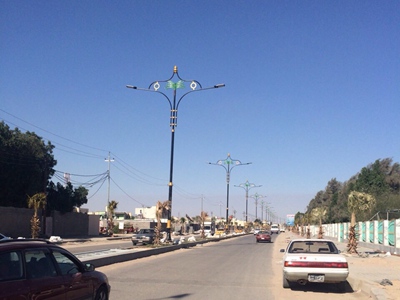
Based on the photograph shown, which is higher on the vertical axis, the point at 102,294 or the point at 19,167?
the point at 19,167

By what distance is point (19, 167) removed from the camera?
5175 centimetres

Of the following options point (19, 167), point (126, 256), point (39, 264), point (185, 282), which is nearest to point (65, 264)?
point (39, 264)

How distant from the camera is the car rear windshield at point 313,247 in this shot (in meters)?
14.1

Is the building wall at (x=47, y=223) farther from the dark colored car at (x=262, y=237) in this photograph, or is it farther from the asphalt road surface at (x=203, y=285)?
the asphalt road surface at (x=203, y=285)

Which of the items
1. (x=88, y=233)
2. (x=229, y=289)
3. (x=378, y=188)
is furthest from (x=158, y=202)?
(x=378, y=188)

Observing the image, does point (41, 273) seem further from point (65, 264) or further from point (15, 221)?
point (15, 221)

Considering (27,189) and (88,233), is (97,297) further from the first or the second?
(88,233)

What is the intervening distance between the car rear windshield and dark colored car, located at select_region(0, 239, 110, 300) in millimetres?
7529

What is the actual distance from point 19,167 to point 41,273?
1887 inches

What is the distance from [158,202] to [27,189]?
23.3 metres

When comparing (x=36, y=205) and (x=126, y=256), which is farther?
(x=36, y=205)

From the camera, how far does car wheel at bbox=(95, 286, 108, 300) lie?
8748 millimetres

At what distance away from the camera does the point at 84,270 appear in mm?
8305

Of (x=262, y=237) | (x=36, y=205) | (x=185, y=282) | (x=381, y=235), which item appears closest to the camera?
(x=185, y=282)
